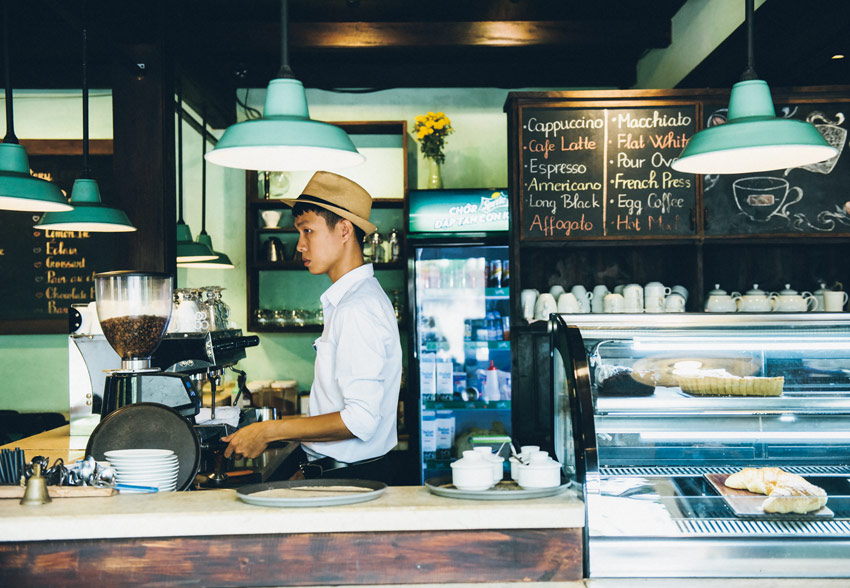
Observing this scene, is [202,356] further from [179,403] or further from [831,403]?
[831,403]

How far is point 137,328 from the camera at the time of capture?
233 centimetres

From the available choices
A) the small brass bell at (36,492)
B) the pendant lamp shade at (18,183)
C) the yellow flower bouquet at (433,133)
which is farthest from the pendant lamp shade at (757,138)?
the yellow flower bouquet at (433,133)

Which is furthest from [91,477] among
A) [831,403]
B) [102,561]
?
[831,403]

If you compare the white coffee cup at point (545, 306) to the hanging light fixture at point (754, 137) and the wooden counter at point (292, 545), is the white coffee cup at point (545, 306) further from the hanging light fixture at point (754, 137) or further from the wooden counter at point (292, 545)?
the wooden counter at point (292, 545)

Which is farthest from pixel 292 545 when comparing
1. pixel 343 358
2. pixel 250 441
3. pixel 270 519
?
pixel 343 358

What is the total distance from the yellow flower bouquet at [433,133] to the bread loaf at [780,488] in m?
3.49

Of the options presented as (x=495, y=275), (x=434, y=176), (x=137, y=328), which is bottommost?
(x=137, y=328)

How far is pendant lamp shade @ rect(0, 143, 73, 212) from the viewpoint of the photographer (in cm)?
246

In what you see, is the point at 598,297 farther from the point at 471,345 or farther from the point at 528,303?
the point at 471,345

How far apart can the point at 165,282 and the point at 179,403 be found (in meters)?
0.42

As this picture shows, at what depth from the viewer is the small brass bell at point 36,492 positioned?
70.6 inches

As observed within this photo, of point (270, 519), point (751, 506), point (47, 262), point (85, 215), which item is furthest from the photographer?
point (47, 262)

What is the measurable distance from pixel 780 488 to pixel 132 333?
2.11 m

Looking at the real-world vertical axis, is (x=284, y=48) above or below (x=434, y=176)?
below
